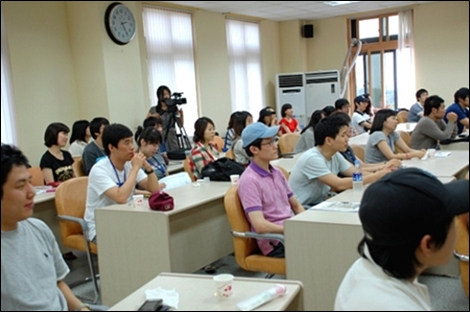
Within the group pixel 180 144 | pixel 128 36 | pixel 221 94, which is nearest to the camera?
pixel 128 36

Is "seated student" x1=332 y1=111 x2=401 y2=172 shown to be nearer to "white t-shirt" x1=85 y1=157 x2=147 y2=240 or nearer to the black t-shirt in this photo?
"white t-shirt" x1=85 y1=157 x2=147 y2=240

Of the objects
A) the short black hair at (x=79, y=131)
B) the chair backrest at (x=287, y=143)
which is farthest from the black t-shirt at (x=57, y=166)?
the chair backrest at (x=287, y=143)

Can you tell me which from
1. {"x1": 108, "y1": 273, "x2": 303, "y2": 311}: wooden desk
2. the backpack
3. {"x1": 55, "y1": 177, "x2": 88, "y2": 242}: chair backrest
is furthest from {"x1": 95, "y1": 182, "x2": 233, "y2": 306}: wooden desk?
{"x1": 108, "y1": 273, "x2": 303, "y2": 311}: wooden desk

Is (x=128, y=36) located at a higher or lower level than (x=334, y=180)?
higher

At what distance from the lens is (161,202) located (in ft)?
8.20

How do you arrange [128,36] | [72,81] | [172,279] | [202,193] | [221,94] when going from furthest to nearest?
[221,94] < [72,81] < [128,36] < [202,193] < [172,279]

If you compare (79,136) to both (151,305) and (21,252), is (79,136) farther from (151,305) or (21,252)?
(151,305)

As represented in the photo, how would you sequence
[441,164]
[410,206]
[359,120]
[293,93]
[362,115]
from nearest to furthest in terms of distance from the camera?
[410,206] → [441,164] → [359,120] → [362,115] → [293,93]

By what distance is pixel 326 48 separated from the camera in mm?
8883

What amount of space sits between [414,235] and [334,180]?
1.89 m

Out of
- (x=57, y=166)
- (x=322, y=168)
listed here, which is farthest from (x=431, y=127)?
(x=57, y=166)

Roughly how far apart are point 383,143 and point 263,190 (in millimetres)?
1705

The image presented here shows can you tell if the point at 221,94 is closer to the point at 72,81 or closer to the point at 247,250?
the point at 72,81

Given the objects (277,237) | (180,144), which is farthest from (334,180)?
(180,144)
